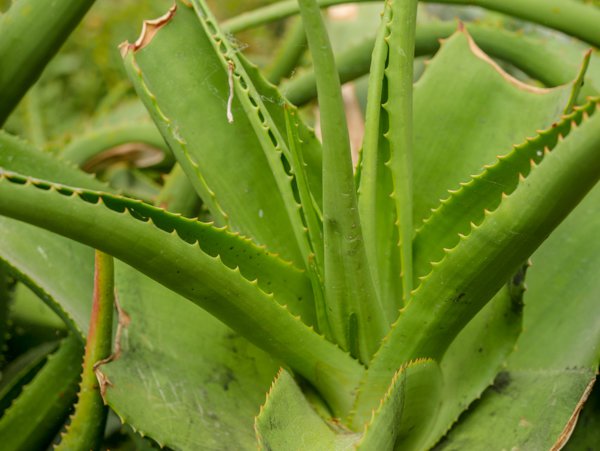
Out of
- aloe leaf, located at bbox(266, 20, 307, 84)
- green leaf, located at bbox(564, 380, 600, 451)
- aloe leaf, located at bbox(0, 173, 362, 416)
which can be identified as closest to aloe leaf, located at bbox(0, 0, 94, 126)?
aloe leaf, located at bbox(0, 173, 362, 416)

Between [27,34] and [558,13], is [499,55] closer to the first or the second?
[558,13]

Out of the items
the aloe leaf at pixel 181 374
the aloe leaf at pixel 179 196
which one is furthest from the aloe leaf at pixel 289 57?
the aloe leaf at pixel 181 374

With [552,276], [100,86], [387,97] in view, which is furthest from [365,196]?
[100,86]

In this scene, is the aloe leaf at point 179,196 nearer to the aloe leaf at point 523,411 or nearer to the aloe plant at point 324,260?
the aloe plant at point 324,260

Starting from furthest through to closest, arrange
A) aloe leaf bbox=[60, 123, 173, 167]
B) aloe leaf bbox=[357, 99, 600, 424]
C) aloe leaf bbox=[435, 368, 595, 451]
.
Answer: aloe leaf bbox=[60, 123, 173, 167] → aloe leaf bbox=[435, 368, 595, 451] → aloe leaf bbox=[357, 99, 600, 424]

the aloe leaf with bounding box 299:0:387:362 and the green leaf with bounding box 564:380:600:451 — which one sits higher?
the aloe leaf with bounding box 299:0:387:362

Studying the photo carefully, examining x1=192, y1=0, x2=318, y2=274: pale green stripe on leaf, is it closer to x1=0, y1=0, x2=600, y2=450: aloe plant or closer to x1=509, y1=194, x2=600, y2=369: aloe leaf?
x1=0, y1=0, x2=600, y2=450: aloe plant

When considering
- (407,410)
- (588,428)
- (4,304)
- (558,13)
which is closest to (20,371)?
(4,304)
